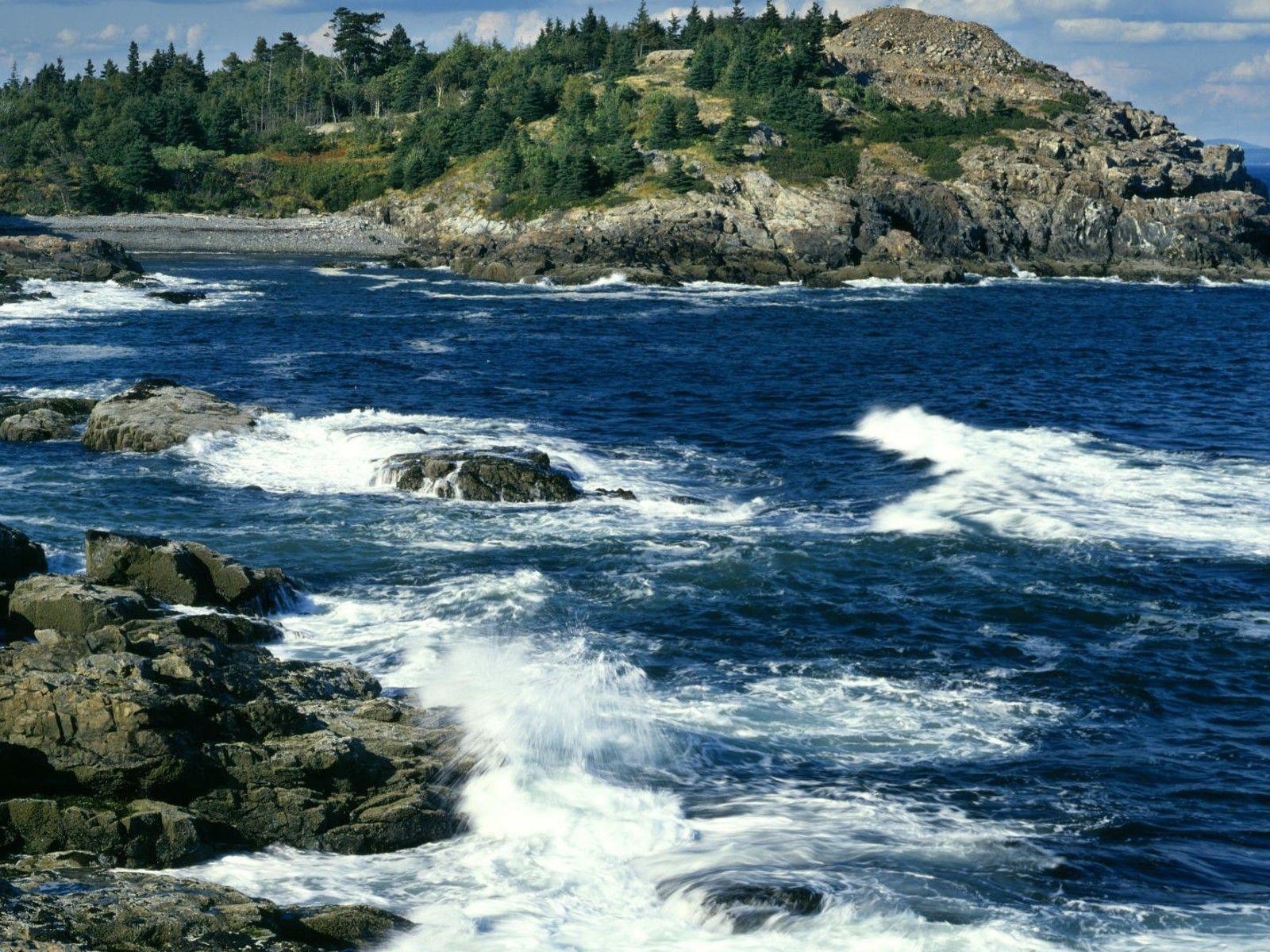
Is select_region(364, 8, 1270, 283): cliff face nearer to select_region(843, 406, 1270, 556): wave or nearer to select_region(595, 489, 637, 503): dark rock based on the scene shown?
select_region(843, 406, 1270, 556): wave

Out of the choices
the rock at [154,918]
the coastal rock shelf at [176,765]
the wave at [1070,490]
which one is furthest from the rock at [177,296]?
the rock at [154,918]

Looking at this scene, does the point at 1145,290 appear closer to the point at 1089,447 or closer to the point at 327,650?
the point at 1089,447

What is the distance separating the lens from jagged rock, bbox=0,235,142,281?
95556 millimetres

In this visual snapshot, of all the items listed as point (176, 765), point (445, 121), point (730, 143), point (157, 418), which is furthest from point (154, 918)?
point (445, 121)

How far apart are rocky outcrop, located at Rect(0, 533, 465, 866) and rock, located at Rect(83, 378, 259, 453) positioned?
2187 centimetres

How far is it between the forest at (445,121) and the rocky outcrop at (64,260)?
1519 inches

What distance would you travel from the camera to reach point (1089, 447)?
159ft

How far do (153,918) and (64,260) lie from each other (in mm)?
93301

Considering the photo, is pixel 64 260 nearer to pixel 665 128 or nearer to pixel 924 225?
pixel 665 128

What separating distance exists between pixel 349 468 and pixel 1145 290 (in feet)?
259

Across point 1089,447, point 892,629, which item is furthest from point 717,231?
point 892,629

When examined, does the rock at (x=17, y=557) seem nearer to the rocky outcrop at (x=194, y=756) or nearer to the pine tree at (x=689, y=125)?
the rocky outcrop at (x=194, y=756)

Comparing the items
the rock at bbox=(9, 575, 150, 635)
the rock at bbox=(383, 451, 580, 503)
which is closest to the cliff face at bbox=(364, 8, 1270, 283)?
the rock at bbox=(383, 451, 580, 503)

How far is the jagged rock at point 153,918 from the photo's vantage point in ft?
50.5
